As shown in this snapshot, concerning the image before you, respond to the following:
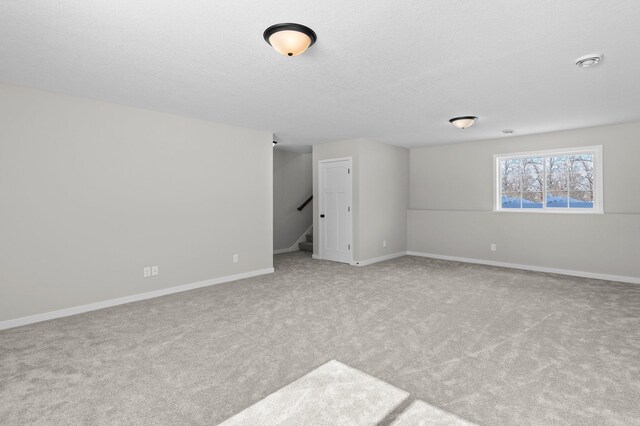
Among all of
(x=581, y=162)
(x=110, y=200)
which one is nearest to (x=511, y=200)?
(x=581, y=162)

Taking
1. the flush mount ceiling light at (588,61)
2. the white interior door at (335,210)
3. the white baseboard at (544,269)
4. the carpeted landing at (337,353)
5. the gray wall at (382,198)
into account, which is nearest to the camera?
the carpeted landing at (337,353)

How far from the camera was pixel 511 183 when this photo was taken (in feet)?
19.7

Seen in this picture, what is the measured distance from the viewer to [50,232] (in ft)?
11.0

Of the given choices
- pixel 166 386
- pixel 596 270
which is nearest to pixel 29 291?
pixel 166 386

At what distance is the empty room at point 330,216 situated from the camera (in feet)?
6.45

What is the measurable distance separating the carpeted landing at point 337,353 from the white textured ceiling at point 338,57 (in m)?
Result: 2.35

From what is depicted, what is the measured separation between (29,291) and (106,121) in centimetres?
197

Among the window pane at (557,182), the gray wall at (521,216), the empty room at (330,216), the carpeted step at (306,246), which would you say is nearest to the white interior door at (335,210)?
the empty room at (330,216)

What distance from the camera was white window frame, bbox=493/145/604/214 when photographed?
16.5ft

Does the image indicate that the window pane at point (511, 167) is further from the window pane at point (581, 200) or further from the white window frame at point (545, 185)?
the window pane at point (581, 200)

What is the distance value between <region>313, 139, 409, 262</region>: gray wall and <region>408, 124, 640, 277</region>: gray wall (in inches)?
14.6

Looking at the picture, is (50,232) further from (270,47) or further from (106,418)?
(270,47)

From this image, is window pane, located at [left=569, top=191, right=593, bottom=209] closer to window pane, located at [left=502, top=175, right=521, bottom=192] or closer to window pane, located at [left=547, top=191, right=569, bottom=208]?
window pane, located at [left=547, top=191, right=569, bottom=208]

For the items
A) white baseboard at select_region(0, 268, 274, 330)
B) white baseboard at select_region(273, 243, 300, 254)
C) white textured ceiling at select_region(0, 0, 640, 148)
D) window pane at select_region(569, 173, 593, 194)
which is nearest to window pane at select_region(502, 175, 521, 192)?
window pane at select_region(569, 173, 593, 194)
